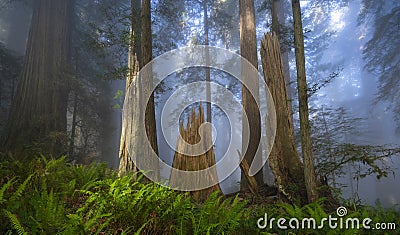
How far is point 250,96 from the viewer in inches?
348

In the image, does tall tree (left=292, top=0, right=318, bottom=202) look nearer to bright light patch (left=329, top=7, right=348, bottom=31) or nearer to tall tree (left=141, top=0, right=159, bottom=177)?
tall tree (left=141, top=0, right=159, bottom=177)

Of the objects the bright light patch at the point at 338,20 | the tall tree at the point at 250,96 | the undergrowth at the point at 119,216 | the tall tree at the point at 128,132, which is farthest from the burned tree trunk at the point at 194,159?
the bright light patch at the point at 338,20

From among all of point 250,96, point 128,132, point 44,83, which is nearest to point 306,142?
point 250,96

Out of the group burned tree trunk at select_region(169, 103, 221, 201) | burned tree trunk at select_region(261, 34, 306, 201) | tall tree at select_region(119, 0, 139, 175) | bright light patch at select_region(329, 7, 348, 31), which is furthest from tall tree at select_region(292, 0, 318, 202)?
bright light patch at select_region(329, 7, 348, 31)

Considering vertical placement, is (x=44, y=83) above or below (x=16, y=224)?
above

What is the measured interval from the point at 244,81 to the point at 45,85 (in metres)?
8.91

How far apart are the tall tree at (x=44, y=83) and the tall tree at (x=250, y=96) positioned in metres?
7.44

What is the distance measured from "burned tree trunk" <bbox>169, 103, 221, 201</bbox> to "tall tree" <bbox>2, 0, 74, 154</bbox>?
583 cm

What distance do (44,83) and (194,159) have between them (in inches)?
338

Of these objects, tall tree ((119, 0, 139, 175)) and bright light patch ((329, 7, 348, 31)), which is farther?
bright light patch ((329, 7, 348, 31))

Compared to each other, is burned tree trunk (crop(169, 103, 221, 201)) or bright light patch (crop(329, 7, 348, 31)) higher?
bright light patch (crop(329, 7, 348, 31))

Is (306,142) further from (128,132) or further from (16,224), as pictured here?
(16,224)

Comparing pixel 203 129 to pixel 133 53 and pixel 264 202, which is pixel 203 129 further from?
pixel 133 53

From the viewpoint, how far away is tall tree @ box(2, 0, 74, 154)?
9398mm
